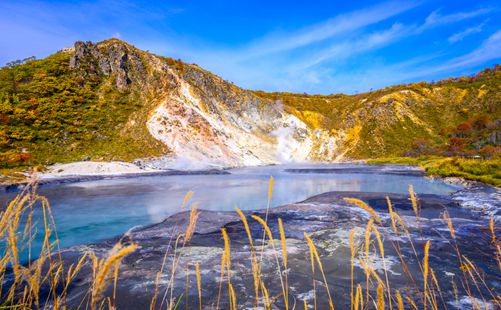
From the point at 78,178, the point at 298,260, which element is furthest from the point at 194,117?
the point at 298,260

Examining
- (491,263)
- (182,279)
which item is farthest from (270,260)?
(491,263)

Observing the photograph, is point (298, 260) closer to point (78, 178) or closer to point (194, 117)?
point (78, 178)

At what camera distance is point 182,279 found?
5.32m

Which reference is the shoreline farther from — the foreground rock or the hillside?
the foreground rock

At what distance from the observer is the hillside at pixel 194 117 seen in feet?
127

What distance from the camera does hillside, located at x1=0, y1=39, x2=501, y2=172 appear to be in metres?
38.7

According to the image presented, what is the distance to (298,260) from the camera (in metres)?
6.16

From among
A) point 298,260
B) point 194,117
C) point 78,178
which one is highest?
point 194,117

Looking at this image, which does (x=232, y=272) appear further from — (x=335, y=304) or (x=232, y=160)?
(x=232, y=160)

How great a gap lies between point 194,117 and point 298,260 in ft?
145

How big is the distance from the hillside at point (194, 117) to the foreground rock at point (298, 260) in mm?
30017

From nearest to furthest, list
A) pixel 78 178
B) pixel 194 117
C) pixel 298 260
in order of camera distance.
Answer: pixel 298 260 → pixel 78 178 → pixel 194 117

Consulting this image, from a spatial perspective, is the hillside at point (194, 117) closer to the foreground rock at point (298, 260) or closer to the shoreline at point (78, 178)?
the shoreline at point (78, 178)

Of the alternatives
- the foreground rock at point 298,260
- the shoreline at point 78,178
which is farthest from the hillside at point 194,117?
the foreground rock at point 298,260
